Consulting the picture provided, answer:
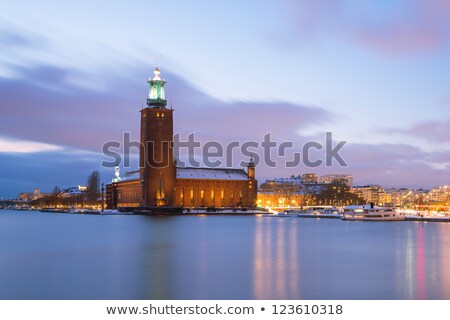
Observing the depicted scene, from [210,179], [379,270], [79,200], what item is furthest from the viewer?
[79,200]

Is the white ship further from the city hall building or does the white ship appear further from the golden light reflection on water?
the golden light reflection on water

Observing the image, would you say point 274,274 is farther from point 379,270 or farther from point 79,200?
point 79,200

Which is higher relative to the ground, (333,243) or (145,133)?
(145,133)

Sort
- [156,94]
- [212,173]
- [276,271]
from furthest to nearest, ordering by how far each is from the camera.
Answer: [212,173] → [156,94] → [276,271]

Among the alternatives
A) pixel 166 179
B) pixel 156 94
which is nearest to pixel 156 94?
pixel 156 94

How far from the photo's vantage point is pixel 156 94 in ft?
309

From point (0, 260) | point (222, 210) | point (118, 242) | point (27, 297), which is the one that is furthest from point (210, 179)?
point (27, 297)

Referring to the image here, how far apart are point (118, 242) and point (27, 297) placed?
56.2ft

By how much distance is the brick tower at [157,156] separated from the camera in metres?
87.7

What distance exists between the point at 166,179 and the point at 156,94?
15.2 meters

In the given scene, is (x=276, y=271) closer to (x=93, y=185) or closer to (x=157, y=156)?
(x=157, y=156)

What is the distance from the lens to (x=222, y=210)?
94.4m

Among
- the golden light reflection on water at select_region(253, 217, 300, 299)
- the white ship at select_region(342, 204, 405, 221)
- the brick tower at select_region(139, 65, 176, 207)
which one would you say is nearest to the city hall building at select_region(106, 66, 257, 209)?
the brick tower at select_region(139, 65, 176, 207)
